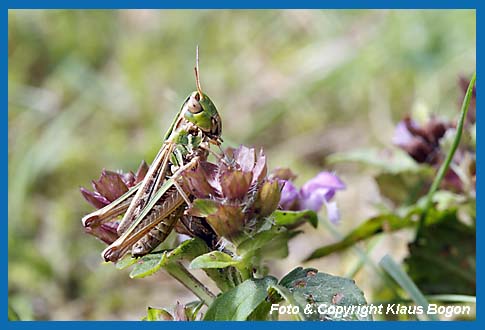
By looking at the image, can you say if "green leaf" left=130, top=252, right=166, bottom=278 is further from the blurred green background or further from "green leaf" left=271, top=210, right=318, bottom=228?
the blurred green background

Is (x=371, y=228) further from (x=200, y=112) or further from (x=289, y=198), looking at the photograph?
(x=200, y=112)

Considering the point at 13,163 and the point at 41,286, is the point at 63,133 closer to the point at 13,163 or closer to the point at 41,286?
the point at 13,163

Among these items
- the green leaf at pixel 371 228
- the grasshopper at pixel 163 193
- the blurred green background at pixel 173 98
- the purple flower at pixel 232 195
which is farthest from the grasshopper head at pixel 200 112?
the blurred green background at pixel 173 98

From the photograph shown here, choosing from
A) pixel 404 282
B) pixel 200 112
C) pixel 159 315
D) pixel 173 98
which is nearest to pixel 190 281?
pixel 159 315

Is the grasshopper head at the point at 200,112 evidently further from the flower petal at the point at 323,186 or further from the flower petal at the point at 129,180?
the flower petal at the point at 323,186

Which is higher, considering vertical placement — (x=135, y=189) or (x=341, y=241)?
(x=135, y=189)

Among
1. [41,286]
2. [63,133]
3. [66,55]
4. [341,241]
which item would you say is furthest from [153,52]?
[341,241]
